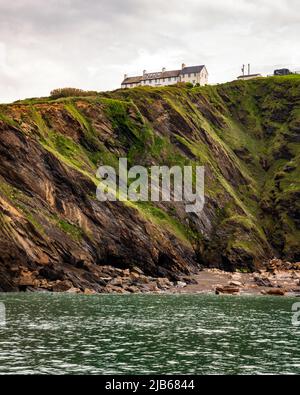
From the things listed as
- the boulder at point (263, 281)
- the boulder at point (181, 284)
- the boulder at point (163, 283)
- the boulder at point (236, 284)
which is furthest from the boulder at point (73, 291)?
the boulder at point (263, 281)

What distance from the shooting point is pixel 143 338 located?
43.7m

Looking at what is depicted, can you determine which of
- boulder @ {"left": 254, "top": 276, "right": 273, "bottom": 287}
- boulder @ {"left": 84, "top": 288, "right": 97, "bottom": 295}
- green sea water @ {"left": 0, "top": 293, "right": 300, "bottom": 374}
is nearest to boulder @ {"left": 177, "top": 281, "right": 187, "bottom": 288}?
boulder @ {"left": 254, "top": 276, "right": 273, "bottom": 287}

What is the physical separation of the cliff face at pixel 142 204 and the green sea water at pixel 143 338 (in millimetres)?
24719

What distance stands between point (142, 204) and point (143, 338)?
84.3 m

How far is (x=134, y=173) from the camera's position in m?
136

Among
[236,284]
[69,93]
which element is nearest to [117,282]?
[236,284]

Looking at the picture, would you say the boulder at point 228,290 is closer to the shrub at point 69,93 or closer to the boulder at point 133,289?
the boulder at point 133,289

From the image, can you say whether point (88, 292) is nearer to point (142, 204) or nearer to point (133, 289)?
point (133, 289)

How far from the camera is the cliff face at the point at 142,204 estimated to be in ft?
316

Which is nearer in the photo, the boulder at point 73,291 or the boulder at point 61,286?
the boulder at point 61,286

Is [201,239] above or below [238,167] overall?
below

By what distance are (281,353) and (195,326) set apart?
13.4 m
